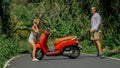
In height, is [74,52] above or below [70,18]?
below

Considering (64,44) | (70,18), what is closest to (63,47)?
(64,44)

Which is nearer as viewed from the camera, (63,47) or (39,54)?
(39,54)

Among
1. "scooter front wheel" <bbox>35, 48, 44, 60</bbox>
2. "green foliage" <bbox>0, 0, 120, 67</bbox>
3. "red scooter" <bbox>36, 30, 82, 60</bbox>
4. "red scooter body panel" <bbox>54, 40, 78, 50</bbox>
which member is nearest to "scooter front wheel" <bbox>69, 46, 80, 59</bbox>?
"red scooter" <bbox>36, 30, 82, 60</bbox>

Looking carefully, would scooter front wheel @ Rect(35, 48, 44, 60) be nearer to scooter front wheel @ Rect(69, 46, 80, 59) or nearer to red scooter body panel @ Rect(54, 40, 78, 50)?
red scooter body panel @ Rect(54, 40, 78, 50)

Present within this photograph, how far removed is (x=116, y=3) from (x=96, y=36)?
5345 mm

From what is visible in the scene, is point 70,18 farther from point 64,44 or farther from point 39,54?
point 39,54

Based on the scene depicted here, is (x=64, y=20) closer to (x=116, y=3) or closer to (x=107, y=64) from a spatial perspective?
(x=116, y=3)

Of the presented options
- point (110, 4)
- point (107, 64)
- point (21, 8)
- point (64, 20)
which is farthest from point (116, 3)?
point (21, 8)

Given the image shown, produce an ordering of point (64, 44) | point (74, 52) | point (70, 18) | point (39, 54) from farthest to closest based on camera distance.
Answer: point (70, 18), point (64, 44), point (74, 52), point (39, 54)

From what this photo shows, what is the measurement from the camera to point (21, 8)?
4691 centimetres

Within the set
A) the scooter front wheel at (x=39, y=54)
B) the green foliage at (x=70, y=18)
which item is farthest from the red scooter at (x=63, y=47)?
the green foliage at (x=70, y=18)

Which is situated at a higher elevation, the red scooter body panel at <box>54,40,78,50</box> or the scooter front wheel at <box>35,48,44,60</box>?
the red scooter body panel at <box>54,40,78,50</box>

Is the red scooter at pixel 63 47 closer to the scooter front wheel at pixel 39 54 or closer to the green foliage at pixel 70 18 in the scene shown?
the scooter front wheel at pixel 39 54

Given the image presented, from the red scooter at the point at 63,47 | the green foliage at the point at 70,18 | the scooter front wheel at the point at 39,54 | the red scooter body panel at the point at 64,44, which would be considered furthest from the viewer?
the green foliage at the point at 70,18
